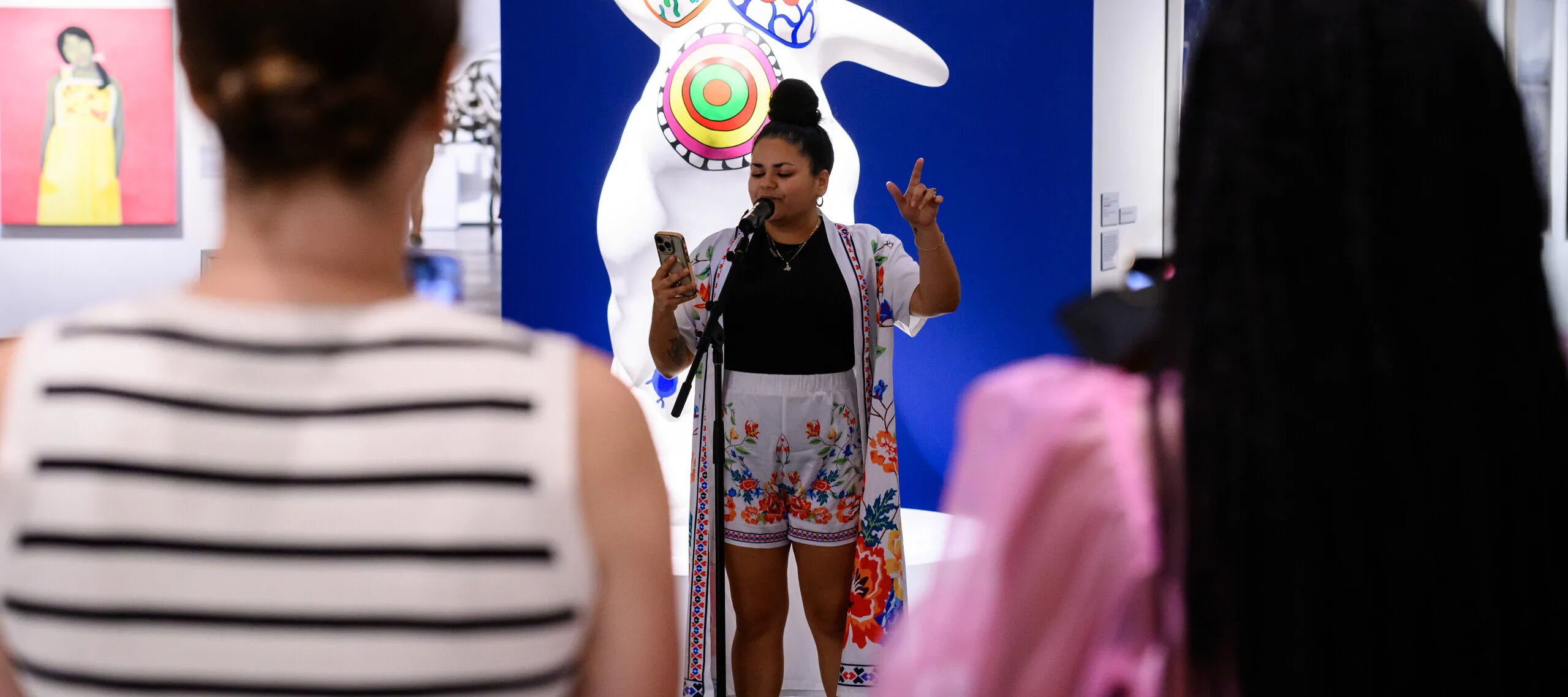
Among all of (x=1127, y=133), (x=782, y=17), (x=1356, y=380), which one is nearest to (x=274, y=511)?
(x=1356, y=380)

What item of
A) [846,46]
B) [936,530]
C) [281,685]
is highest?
[846,46]

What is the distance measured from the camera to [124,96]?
3.68 metres

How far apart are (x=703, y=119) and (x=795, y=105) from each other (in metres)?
0.73

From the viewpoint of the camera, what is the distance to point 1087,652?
637mm

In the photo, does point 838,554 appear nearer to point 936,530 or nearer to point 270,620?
point 936,530

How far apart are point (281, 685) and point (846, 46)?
3.15 m

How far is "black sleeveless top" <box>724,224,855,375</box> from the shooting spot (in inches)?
101

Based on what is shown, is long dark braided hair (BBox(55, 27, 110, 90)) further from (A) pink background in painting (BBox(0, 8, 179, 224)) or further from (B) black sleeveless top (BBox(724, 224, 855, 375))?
(B) black sleeveless top (BBox(724, 224, 855, 375))

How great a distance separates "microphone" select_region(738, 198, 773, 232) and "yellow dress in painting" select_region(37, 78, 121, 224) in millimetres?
2384

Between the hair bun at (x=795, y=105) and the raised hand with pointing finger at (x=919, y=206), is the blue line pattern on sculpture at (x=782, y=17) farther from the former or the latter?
the raised hand with pointing finger at (x=919, y=206)

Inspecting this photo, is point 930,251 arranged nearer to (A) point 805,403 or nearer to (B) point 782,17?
(A) point 805,403

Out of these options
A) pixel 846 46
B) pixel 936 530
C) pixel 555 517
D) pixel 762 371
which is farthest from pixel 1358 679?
pixel 846 46

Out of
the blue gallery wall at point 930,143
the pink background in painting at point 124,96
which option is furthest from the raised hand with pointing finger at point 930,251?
the pink background in painting at point 124,96

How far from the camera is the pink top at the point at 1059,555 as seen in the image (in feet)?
2.04
